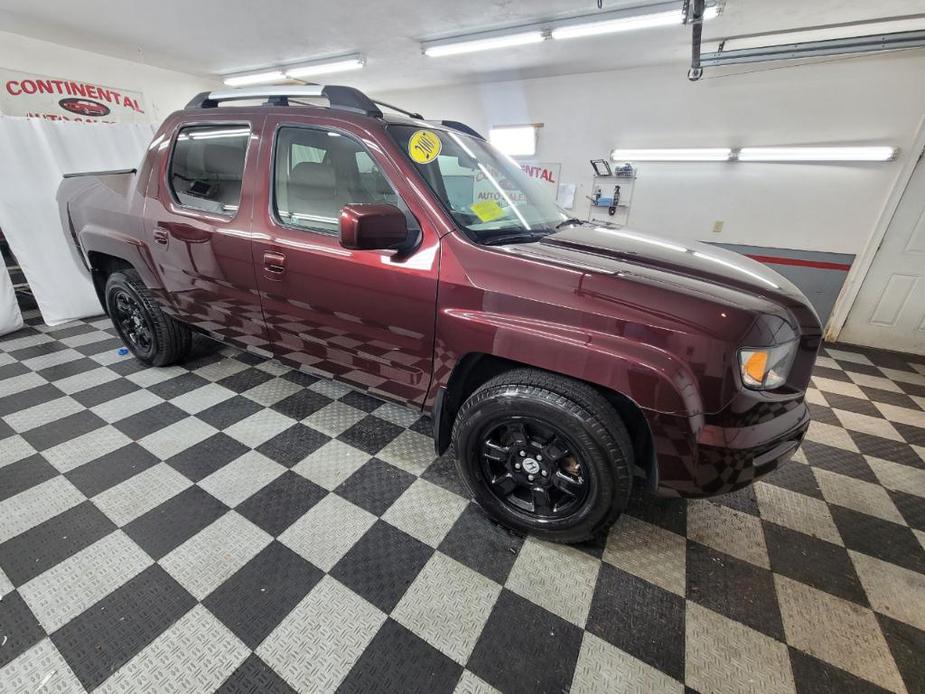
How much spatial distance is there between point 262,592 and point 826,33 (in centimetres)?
623

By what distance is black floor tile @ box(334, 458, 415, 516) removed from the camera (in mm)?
1691

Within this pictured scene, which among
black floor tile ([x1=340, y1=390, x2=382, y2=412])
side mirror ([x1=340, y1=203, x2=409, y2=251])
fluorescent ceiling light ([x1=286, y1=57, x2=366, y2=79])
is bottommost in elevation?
black floor tile ([x1=340, y1=390, x2=382, y2=412])

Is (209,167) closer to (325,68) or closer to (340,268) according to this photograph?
(340,268)

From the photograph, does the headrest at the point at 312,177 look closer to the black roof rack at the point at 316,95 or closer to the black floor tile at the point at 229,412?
the black roof rack at the point at 316,95

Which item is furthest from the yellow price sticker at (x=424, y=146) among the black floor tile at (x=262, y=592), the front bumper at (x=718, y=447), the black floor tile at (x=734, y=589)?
the black floor tile at (x=734, y=589)

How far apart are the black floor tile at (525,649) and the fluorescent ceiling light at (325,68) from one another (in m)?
6.42

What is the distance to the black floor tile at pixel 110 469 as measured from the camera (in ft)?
5.59

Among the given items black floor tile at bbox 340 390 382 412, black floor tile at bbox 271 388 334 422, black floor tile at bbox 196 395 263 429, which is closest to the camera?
black floor tile at bbox 196 395 263 429

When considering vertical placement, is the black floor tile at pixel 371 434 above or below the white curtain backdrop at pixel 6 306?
below

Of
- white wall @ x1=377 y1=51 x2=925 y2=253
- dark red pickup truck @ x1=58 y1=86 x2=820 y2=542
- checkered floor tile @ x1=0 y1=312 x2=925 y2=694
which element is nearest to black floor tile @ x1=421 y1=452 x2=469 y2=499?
checkered floor tile @ x1=0 y1=312 x2=925 y2=694

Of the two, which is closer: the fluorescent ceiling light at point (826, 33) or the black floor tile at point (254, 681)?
the black floor tile at point (254, 681)

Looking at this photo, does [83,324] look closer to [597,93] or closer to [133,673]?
[133,673]

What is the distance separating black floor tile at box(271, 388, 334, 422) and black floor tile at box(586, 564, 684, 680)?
1.82 m

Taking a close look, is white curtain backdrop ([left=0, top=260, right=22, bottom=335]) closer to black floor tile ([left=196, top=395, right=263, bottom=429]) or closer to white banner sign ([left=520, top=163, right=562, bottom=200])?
black floor tile ([left=196, top=395, right=263, bottom=429])
